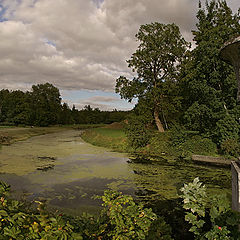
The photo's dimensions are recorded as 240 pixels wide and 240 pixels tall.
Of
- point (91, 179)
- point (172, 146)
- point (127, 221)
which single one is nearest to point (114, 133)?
point (172, 146)

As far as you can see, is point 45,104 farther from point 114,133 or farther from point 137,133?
point 137,133

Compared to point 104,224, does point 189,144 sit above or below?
below

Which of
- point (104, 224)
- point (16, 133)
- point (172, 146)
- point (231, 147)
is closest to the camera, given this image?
point (104, 224)

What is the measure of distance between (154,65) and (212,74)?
9.23 metres

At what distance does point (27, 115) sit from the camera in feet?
183

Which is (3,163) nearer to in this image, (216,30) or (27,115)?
(216,30)

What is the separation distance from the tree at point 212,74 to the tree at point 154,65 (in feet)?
16.6

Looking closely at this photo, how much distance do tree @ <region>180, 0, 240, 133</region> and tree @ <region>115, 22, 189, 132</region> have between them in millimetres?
5061

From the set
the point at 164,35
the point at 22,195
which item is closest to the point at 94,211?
the point at 22,195

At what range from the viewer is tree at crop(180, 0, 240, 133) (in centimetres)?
1608

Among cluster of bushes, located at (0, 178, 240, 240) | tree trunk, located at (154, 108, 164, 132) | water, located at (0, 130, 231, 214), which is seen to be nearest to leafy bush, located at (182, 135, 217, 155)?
water, located at (0, 130, 231, 214)

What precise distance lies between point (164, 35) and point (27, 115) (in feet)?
148

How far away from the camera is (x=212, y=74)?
16.2m

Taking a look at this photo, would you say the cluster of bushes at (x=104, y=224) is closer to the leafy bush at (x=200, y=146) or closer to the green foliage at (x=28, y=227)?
the green foliage at (x=28, y=227)
